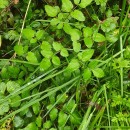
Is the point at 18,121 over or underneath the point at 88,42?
underneath

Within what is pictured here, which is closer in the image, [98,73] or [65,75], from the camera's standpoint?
[98,73]

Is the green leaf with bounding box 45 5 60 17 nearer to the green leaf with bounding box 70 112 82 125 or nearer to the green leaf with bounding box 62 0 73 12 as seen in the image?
the green leaf with bounding box 62 0 73 12

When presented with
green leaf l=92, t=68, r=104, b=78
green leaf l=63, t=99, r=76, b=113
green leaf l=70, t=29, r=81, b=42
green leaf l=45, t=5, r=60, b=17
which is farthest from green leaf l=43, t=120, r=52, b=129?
green leaf l=45, t=5, r=60, b=17

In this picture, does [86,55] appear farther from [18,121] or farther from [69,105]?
[18,121]

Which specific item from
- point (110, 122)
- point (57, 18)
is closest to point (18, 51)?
point (57, 18)

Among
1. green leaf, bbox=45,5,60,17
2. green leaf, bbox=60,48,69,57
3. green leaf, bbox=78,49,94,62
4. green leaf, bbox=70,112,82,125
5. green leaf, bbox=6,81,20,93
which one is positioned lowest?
green leaf, bbox=70,112,82,125

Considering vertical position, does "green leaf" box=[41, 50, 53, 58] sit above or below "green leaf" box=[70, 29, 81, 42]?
below

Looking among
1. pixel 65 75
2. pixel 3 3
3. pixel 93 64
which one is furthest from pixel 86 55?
pixel 3 3

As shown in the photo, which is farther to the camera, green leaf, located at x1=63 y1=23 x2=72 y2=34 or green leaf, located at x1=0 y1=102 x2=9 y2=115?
green leaf, located at x1=63 y1=23 x2=72 y2=34

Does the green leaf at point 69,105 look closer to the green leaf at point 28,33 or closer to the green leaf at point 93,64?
the green leaf at point 93,64
